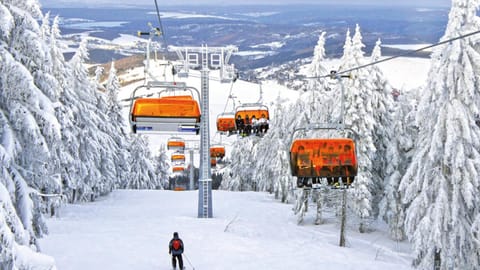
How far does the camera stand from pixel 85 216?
36.7 meters

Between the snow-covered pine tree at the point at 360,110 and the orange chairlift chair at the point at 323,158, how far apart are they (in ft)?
50.4

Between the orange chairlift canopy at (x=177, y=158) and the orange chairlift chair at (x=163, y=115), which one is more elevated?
the orange chairlift chair at (x=163, y=115)

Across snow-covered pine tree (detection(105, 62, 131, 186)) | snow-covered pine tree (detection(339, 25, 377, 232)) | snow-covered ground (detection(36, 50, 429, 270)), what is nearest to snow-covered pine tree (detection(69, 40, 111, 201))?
snow-covered ground (detection(36, 50, 429, 270))

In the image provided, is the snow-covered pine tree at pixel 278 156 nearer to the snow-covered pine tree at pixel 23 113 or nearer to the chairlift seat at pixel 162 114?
the chairlift seat at pixel 162 114

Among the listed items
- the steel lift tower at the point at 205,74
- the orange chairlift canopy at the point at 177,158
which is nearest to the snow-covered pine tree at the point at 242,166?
the orange chairlift canopy at the point at 177,158

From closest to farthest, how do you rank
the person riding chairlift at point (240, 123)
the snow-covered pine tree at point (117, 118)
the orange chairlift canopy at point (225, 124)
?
the person riding chairlift at point (240, 123)
the orange chairlift canopy at point (225, 124)
the snow-covered pine tree at point (117, 118)

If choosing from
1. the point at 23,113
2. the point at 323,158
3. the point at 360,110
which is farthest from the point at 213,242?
the point at 23,113

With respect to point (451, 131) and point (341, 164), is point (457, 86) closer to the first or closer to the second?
point (451, 131)

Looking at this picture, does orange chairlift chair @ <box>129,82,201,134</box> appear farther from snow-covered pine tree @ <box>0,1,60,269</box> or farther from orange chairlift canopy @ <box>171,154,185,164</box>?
orange chairlift canopy @ <box>171,154,185,164</box>

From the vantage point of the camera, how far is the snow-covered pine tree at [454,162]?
2262 centimetres

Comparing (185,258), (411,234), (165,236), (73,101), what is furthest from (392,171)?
(73,101)

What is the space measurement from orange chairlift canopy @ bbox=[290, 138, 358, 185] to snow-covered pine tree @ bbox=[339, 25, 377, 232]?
50.4 feet

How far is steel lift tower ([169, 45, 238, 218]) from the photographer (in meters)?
24.4

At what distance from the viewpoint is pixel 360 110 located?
32656 mm
